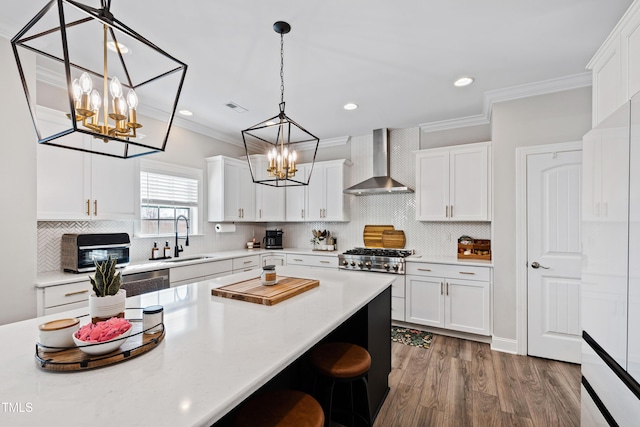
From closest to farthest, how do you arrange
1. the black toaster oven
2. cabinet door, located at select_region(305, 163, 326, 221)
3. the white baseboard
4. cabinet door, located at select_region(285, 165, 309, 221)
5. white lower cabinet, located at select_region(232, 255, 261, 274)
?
the black toaster oven
the white baseboard
white lower cabinet, located at select_region(232, 255, 261, 274)
cabinet door, located at select_region(305, 163, 326, 221)
cabinet door, located at select_region(285, 165, 309, 221)

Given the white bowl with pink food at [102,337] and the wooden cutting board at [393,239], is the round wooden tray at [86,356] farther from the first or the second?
the wooden cutting board at [393,239]

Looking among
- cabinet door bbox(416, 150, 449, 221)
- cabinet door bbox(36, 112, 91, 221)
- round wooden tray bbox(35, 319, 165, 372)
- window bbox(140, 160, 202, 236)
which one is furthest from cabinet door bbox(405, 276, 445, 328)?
cabinet door bbox(36, 112, 91, 221)

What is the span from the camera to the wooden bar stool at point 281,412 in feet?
3.94

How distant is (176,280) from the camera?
3371 mm

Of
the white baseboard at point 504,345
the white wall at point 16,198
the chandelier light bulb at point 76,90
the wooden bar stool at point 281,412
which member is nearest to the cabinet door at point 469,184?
the white baseboard at point 504,345

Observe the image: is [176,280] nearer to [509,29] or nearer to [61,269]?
[61,269]

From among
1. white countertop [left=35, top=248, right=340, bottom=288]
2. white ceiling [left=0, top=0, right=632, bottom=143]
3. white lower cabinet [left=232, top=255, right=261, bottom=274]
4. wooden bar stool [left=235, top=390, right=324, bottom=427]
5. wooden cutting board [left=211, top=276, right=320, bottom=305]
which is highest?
white ceiling [left=0, top=0, right=632, bottom=143]

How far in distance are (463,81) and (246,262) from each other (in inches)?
138

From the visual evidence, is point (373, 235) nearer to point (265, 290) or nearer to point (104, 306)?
point (265, 290)

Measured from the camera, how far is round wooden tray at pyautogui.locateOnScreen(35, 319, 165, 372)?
0.97 m

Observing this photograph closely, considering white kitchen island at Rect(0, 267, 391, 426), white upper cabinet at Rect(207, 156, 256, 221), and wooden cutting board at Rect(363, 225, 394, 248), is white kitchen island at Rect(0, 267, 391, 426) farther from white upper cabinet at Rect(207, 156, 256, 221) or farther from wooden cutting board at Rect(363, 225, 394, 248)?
wooden cutting board at Rect(363, 225, 394, 248)

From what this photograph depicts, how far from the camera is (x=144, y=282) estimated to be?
2482 mm

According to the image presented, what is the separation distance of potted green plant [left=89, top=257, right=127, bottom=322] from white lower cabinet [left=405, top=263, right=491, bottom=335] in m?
3.24

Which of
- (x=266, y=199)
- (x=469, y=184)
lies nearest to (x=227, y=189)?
(x=266, y=199)
